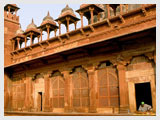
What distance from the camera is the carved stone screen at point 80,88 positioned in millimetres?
12969

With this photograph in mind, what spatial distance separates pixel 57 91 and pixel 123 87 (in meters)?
5.06

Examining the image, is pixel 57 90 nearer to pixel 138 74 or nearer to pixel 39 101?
pixel 39 101

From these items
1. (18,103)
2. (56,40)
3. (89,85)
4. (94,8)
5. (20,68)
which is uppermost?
(94,8)

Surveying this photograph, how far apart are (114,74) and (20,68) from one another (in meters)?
8.86

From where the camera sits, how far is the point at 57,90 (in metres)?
14.6

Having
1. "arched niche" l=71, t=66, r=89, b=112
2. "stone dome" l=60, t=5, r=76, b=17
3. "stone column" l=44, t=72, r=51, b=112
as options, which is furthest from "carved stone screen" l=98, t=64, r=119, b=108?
"stone dome" l=60, t=5, r=76, b=17

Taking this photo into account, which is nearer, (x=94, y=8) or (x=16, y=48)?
(x=94, y=8)

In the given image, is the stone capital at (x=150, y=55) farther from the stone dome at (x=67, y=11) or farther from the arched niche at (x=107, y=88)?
the stone dome at (x=67, y=11)

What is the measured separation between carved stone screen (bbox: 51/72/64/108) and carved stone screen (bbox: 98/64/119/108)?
3.05 meters

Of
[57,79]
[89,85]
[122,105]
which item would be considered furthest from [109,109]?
[57,79]

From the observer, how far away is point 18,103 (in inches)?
688

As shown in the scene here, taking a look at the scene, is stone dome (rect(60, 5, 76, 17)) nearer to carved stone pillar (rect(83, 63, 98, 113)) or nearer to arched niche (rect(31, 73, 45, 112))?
carved stone pillar (rect(83, 63, 98, 113))

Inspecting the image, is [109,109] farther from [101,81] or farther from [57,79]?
[57,79]

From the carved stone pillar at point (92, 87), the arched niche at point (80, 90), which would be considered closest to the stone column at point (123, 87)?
the carved stone pillar at point (92, 87)
